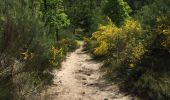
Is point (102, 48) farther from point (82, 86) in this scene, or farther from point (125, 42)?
point (82, 86)

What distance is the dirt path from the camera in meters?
15.8

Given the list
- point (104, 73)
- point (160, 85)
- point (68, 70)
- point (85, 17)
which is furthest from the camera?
point (85, 17)

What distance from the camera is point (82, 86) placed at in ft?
58.3

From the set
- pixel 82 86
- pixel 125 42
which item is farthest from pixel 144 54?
pixel 82 86

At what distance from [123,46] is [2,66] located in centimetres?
1237

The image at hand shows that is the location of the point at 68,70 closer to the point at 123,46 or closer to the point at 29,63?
the point at 123,46

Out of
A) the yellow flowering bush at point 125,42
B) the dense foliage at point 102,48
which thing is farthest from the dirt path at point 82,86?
the yellow flowering bush at point 125,42

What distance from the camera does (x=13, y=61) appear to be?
9.30 m

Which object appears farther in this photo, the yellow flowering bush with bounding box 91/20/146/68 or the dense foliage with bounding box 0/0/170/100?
the yellow flowering bush with bounding box 91/20/146/68

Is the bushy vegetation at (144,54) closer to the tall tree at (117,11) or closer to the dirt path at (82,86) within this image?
the dirt path at (82,86)

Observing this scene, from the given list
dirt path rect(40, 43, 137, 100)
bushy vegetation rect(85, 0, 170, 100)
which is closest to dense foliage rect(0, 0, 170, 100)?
bushy vegetation rect(85, 0, 170, 100)

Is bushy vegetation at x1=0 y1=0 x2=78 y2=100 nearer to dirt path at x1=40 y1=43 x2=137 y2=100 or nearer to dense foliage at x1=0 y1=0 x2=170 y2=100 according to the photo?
dense foliage at x1=0 y1=0 x2=170 y2=100

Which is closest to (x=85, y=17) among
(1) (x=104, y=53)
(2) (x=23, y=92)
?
(1) (x=104, y=53)

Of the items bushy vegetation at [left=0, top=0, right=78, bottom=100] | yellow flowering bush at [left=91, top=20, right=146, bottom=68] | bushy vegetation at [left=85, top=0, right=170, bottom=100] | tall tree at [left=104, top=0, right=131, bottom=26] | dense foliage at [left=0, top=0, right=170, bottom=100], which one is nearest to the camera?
bushy vegetation at [left=0, top=0, right=78, bottom=100]
